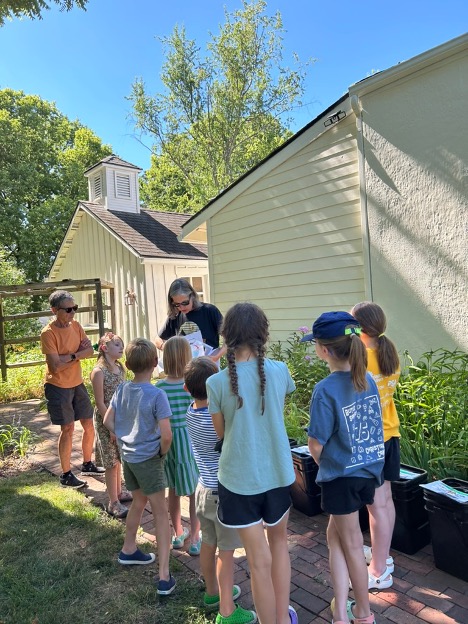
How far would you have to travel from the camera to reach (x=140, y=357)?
9.16 feet

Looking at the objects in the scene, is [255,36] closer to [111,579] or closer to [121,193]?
[121,193]

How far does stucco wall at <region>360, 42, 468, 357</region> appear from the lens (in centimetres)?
492

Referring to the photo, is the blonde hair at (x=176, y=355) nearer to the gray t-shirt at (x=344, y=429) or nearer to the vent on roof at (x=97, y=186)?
the gray t-shirt at (x=344, y=429)

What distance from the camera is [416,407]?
3.79 m

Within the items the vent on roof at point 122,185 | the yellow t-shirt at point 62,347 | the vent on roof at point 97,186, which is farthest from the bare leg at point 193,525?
the vent on roof at point 97,186

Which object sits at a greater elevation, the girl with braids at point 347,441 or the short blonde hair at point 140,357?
the short blonde hair at point 140,357

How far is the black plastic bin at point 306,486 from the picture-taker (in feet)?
11.2

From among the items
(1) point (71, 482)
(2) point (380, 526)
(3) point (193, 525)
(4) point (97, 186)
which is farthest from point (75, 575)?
(4) point (97, 186)

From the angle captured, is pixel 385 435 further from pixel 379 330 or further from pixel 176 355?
pixel 176 355

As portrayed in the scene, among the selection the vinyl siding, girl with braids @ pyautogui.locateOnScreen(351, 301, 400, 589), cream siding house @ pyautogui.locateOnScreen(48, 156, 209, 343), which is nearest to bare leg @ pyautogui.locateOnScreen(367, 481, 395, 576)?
girl with braids @ pyautogui.locateOnScreen(351, 301, 400, 589)

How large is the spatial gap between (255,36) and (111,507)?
71.4 ft

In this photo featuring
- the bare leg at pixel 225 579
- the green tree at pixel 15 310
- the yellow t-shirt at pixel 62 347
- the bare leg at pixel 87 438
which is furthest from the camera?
the green tree at pixel 15 310

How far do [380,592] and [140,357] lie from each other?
6.28ft

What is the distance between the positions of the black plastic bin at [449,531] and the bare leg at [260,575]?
1.18 metres
